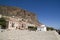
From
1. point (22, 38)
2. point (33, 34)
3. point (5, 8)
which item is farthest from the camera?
point (5, 8)

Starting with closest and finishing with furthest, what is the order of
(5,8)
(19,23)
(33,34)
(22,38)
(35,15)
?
(22,38), (33,34), (19,23), (5,8), (35,15)

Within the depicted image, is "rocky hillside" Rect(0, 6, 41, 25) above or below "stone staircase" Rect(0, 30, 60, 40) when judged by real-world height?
above

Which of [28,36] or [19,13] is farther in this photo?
[19,13]

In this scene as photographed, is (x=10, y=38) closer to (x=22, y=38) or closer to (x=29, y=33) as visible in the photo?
(x=22, y=38)

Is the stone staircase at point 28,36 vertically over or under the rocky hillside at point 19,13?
under

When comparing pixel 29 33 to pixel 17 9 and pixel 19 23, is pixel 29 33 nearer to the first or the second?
pixel 19 23

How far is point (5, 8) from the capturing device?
7744 centimetres

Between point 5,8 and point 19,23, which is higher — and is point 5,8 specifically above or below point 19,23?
above

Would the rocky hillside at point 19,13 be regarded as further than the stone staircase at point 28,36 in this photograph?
Yes

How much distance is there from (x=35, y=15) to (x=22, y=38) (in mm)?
66111

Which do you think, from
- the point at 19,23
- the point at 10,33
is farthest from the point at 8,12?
the point at 10,33

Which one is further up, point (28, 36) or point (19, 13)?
point (19, 13)

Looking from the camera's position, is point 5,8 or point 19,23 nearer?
point 19,23

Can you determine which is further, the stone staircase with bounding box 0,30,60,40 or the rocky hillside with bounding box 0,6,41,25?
the rocky hillside with bounding box 0,6,41,25
